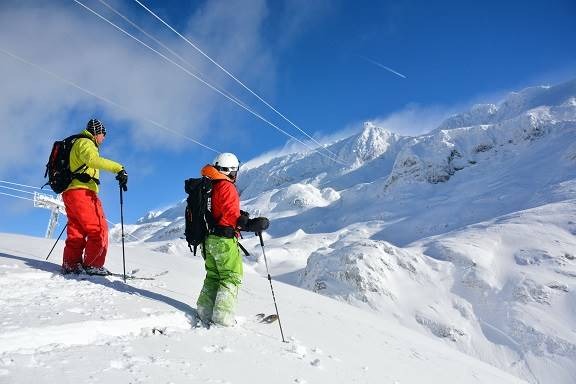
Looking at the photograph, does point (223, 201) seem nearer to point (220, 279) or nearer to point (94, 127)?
point (220, 279)

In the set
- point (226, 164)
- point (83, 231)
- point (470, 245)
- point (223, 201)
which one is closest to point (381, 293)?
point (470, 245)

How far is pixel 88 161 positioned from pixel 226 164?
78.7 inches

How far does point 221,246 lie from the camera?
17.4ft

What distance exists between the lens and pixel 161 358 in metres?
3.62

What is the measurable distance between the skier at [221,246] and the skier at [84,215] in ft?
5.88

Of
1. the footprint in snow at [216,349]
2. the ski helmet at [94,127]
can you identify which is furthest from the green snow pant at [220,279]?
the ski helmet at [94,127]

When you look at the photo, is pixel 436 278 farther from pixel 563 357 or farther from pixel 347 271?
pixel 563 357

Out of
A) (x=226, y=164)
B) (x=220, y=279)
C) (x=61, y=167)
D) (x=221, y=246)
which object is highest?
(x=61, y=167)

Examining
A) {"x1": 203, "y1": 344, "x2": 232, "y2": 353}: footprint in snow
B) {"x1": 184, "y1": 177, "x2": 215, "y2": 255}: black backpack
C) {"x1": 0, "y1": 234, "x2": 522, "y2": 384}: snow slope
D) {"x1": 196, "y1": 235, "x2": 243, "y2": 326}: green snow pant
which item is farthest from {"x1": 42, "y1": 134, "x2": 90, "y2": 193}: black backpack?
{"x1": 203, "y1": 344, "x2": 232, "y2": 353}: footprint in snow

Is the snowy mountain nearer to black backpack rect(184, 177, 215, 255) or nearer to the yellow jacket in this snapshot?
black backpack rect(184, 177, 215, 255)

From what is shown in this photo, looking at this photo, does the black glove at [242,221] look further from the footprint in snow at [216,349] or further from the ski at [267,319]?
the footprint in snow at [216,349]

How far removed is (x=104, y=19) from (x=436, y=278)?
2990 centimetres

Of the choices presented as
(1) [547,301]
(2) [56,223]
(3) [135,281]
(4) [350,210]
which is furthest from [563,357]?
(4) [350,210]

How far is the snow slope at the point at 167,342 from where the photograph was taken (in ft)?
10.9
